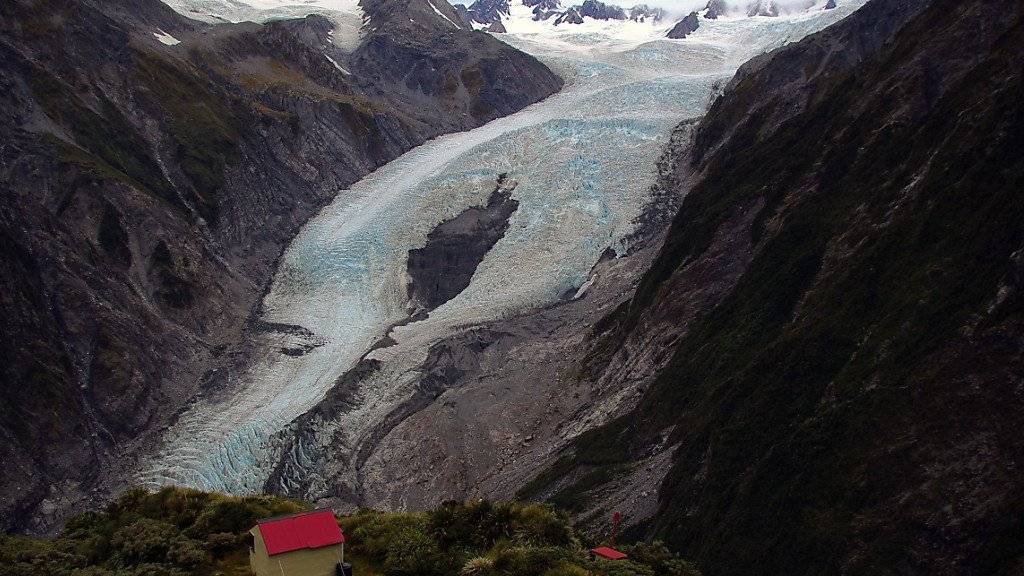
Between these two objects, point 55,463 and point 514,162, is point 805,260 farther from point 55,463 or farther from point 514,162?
point 514,162

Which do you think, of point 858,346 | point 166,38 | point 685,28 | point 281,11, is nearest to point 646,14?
point 685,28

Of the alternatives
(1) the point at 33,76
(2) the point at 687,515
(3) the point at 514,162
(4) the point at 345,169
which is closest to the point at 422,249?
(3) the point at 514,162

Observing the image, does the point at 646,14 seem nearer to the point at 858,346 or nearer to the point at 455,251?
the point at 455,251

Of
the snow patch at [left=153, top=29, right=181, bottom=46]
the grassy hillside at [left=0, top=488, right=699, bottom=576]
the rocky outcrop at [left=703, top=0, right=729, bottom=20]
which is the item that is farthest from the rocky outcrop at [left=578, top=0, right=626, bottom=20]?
the grassy hillside at [left=0, top=488, right=699, bottom=576]

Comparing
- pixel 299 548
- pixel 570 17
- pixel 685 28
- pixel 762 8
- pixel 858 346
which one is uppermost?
pixel 570 17

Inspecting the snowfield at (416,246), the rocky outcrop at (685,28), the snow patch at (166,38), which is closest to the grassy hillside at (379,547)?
the snowfield at (416,246)
